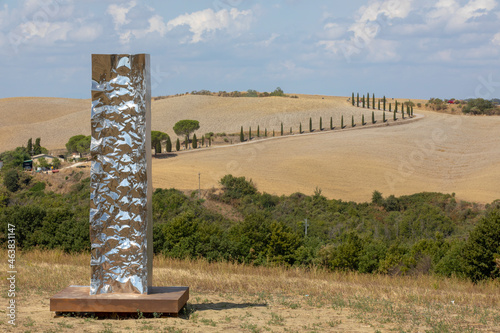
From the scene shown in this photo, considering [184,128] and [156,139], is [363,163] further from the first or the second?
[184,128]

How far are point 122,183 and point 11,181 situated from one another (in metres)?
43.6

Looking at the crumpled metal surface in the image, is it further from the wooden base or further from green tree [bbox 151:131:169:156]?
green tree [bbox 151:131:169:156]

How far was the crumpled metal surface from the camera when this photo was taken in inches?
333

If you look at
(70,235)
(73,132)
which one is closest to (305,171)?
(70,235)

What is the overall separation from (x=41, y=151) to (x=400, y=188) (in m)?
46.8

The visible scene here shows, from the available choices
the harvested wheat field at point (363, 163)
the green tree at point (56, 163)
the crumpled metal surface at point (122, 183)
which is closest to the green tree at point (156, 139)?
the harvested wheat field at point (363, 163)

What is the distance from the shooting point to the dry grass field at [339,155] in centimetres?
4978

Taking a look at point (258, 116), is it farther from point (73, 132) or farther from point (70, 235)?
point (70, 235)

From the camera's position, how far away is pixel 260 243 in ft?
65.1

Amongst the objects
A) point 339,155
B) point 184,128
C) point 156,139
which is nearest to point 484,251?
point 339,155

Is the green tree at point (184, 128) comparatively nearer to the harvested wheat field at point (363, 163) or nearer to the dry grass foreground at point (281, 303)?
the harvested wheat field at point (363, 163)

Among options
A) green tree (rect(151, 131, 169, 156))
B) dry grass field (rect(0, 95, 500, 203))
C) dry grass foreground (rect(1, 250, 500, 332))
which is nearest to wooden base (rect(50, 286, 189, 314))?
dry grass foreground (rect(1, 250, 500, 332))

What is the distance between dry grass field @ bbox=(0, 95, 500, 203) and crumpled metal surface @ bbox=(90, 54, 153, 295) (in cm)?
3825

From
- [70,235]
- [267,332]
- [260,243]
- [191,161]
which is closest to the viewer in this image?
[267,332]
